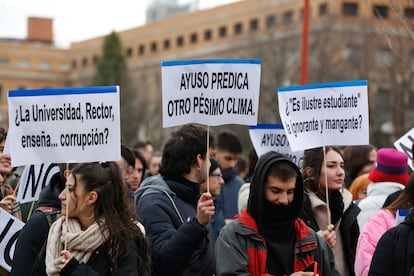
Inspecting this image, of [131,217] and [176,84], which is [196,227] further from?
[176,84]

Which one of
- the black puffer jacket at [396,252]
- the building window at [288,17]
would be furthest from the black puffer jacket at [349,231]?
the building window at [288,17]

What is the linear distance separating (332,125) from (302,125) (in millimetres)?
270

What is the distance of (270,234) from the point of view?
19.0 ft

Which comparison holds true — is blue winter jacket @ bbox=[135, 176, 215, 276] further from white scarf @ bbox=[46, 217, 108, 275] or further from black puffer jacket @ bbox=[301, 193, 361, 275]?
black puffer jacket @ bbox=[301, 193, 361, 275]

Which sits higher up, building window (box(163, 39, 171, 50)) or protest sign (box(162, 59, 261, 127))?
building window (box(163, 39, 171, 50))

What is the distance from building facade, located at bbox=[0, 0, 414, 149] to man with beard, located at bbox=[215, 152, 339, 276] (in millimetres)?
5485

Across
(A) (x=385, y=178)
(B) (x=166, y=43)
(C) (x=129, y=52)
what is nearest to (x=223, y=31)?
(B) (x=166, y=43)

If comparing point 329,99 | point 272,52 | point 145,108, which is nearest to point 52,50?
point 145,108

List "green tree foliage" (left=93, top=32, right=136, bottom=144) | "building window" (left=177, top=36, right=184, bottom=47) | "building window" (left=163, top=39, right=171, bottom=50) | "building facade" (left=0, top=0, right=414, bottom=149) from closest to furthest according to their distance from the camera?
1. "building facade" (left=0, top=0, right=414, bottom=149)
2. "green tree foliage" (left=93, top=32, right=136, bottom=144)
3. "building window" (left=177, top=36, right=184, bottom=47)
4. "building window" (left=163, top=39, right=171, bottom=50)

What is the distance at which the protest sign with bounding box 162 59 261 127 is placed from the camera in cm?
688

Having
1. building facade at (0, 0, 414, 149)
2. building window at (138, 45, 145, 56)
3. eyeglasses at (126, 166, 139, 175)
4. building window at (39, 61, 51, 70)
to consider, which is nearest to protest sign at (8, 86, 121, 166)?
eyeglasses at (126, 166, 139, 175)

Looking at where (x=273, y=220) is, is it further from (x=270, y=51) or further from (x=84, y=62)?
(x=84, y=62)

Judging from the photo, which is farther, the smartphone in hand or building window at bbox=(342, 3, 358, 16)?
building window at bbox=(342, 3, 358, 16)

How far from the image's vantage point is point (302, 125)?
726 centimetres
